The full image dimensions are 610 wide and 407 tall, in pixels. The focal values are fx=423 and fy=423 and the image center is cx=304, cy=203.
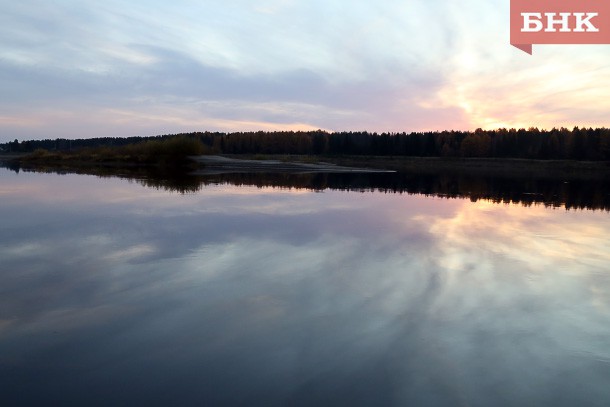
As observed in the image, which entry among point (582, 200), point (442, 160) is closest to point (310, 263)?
point (582, 200)

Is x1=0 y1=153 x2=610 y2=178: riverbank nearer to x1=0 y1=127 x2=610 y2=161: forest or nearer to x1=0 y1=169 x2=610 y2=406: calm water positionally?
x1=0 y1=127 x2=610 y2=161: forest

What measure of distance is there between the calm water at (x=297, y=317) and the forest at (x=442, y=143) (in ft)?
302

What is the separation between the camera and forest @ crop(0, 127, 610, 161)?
102562 mm

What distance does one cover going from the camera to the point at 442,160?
4358 inches

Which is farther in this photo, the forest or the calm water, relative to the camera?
the forest

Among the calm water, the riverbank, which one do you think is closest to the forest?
the riverbank

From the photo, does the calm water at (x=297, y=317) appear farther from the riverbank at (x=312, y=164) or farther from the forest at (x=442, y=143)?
the forest at (x=442, y=143)

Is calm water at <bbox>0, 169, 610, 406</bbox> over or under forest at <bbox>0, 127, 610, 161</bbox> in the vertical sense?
under

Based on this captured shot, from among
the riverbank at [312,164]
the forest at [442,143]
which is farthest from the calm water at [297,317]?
the forest at [442,143]

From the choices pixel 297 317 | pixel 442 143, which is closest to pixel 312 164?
pixel 297 317

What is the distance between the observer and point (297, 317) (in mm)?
6840

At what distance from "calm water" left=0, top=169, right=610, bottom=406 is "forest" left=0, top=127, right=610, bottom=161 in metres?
92.1

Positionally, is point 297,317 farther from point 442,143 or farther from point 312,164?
point 442,143

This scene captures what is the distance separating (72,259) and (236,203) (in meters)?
11.8
